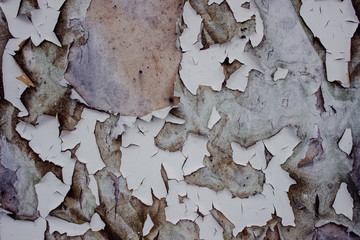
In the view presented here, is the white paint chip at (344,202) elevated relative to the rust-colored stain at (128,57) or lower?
lower

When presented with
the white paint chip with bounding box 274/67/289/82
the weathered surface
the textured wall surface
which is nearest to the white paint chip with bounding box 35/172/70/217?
the textured wall surface

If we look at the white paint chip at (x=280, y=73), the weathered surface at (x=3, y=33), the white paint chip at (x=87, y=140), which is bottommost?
the white paint chip at (x=87, y=140)

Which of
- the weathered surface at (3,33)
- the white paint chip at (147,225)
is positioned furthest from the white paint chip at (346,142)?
the weathered surface at (3,33)

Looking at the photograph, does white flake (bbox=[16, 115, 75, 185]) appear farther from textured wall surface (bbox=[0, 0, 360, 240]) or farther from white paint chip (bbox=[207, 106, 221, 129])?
white paint chip (bbox=[207, 106, 221, 129])

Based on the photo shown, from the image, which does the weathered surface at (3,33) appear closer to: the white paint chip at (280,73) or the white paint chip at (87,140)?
the white paint chip at (87,140)

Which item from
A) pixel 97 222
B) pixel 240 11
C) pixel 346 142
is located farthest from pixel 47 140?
pixel 346 142
